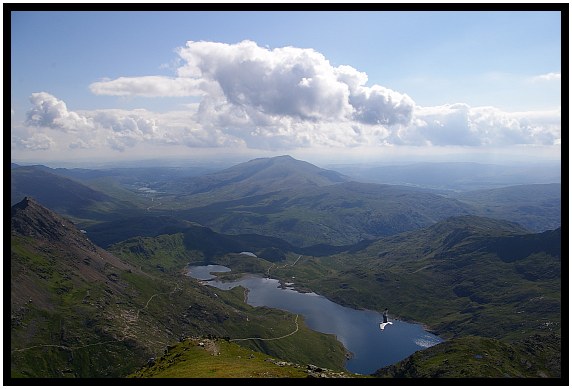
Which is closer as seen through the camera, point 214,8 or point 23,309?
point 214,8

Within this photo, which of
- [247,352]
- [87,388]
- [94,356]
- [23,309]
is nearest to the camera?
[87,388]

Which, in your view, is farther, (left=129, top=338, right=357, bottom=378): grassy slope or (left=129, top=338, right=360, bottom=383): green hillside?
(left=129, top=338, right=357, bottom=378): grassy slope

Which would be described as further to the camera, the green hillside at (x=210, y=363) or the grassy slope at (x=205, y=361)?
A: the grassy slope at (x=205, y=361)

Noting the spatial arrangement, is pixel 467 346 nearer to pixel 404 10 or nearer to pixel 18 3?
pixel 404 10

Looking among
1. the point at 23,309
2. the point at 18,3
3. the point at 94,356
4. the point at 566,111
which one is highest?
the point at 18,3

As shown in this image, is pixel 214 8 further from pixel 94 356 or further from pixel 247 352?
pixel 94 356

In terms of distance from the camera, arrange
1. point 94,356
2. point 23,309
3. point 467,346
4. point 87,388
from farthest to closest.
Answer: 1. point 23,309
2. point 94,356
3. point 467,346
4. point 87,388

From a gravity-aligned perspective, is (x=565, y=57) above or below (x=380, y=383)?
above

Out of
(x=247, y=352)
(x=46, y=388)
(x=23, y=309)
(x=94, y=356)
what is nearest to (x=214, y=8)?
(x=46, y=388)

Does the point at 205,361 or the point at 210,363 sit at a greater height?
the point at 210,363

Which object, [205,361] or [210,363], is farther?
[205,361]
